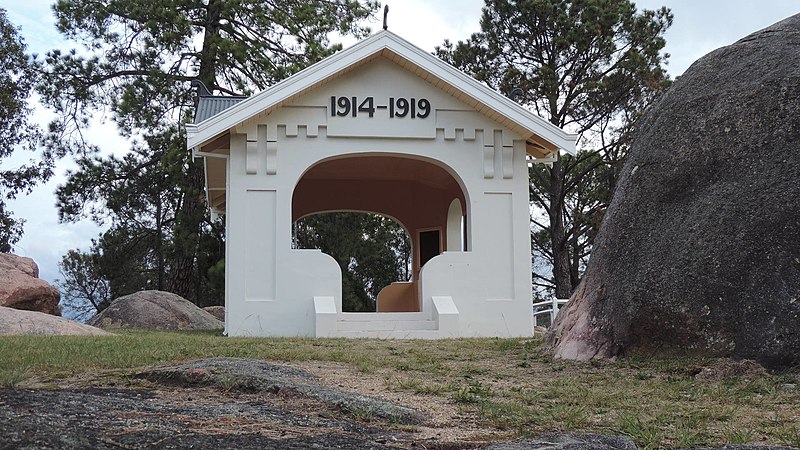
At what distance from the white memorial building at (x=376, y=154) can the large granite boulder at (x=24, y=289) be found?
189 inches

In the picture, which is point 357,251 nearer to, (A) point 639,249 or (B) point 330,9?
(B) point 330,9

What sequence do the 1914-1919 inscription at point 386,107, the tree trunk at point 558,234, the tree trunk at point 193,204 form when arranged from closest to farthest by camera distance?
the 1914-1919 inscription at point 386,107, the tree trunk at point 193,204, the tree trunk at point 558,234

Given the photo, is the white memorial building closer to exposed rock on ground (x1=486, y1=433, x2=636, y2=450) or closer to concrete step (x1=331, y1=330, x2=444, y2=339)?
concrete step (x1=331, y1=330, x2=444, y2=339)

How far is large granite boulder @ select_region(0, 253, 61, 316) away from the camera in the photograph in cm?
1538

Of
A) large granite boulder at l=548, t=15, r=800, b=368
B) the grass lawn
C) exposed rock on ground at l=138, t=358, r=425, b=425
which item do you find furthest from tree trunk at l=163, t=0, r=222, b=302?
exposed rock on ground at l=138, t=358, r=425, b=425

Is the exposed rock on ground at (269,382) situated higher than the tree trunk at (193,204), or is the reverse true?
the tree trunk at (193,204)

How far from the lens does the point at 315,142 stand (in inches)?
543

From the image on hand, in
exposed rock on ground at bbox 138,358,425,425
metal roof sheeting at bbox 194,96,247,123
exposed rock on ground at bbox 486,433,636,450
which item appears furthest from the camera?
metal roof sheeting at bbox 194,96,247,123

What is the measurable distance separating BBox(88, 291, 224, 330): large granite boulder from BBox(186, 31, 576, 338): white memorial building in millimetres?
3110

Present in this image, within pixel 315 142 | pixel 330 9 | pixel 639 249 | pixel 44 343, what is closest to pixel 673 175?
pixel 639 249

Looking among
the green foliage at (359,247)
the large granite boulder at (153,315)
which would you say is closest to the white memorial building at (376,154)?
the large granite boulder at (153,315)

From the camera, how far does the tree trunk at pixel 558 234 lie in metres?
26.3

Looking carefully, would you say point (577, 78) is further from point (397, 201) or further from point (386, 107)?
point (386, 107)

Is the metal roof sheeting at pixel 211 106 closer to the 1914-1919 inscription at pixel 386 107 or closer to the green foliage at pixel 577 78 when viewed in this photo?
the 1914-1919 inscription at pixel 386 107
